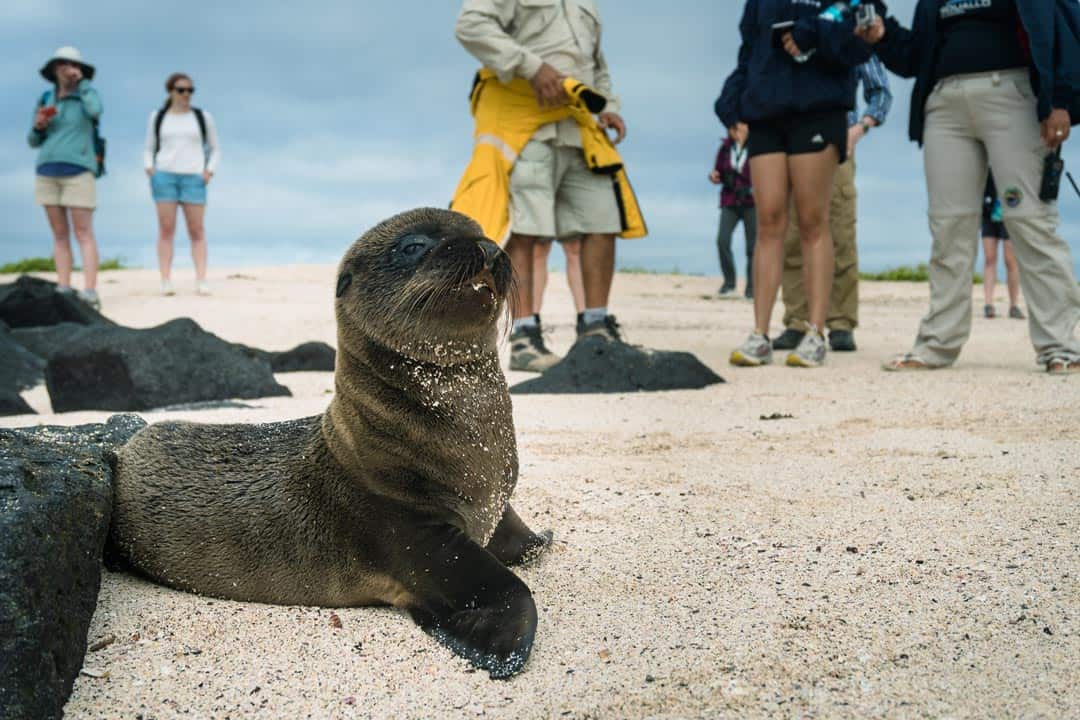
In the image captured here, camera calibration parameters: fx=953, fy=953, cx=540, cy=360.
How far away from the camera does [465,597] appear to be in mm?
2654

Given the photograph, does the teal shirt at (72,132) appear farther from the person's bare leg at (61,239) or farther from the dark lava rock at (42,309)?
the dark lava rock at (42,309)

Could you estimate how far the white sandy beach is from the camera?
2287 millimetres

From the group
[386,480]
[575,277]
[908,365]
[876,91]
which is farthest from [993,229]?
[386,480]

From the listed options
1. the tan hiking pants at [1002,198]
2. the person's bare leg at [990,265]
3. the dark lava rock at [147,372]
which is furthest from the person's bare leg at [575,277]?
the person's bare leg at [990,265]

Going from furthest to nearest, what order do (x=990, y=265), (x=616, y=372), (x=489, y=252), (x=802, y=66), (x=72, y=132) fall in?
(x=990, y=265) → (x=72, y=132) → (x=802, y=66) → (x=616, y=372) → (x=489, y=252)

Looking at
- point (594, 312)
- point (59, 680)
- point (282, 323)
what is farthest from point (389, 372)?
point (282, 323)

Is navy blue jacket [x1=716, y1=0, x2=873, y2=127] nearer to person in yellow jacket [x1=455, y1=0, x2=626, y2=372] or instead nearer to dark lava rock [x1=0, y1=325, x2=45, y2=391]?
person in yellow jacket [x1=455, y1=0, x2=626, y2=372]

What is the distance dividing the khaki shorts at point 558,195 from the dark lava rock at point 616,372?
105 cm

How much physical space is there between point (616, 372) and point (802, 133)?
7.61 ft

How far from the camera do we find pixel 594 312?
8.10 meters

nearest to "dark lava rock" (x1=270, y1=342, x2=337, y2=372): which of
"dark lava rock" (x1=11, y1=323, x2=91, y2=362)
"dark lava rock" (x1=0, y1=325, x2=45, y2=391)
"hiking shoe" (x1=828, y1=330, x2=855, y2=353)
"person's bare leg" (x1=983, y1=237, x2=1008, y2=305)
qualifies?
"dark lava rock" (x1=0, y1=325, x2=45, y2=391)

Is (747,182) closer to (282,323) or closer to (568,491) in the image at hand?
(282,323)

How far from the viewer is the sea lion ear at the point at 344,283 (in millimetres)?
3020

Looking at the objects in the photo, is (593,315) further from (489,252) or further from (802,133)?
(489,252)
